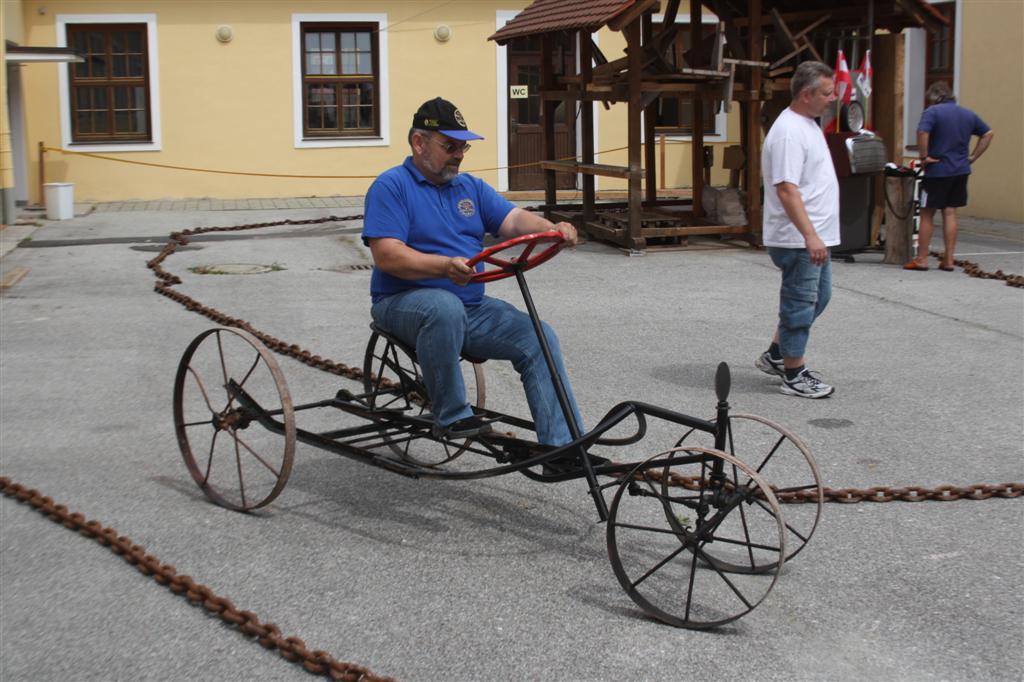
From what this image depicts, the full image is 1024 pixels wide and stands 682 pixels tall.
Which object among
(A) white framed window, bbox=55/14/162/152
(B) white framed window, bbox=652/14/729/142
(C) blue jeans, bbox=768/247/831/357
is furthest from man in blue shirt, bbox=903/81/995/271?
(A) white framed window, bbox=55/14/162/152

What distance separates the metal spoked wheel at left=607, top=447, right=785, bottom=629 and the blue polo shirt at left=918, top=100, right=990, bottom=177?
8723 millimetres

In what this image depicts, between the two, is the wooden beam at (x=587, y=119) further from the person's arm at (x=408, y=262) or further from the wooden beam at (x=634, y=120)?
the person's arm at (x=408, y=262)

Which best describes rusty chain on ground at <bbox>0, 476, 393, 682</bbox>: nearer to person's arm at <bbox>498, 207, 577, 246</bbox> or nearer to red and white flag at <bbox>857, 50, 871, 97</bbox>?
person's arm at <bbox>498, 207, 577, 246</bbox>

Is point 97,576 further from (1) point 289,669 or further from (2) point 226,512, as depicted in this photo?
(1) point 289,669

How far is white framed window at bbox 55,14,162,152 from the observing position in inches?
909

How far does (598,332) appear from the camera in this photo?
1004 centimetres

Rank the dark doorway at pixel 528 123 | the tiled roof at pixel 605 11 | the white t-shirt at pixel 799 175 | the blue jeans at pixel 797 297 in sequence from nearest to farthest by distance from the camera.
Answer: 1. the white t-shirt at pixel 799 175
2. the blue jeans at pixel 797 297
3. the tiled roof at pixel 605 11
4. the dark doorway at pixel 528 123

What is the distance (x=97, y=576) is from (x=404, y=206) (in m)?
1.88

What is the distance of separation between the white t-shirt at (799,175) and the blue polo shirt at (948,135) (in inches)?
232

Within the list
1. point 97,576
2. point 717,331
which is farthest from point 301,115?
point 97,576

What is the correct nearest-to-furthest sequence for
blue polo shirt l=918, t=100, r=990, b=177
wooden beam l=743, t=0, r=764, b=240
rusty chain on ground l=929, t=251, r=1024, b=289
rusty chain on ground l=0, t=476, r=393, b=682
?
rusty chain on ground l=0, t=476, r=393, b=682, rusty chain on ground l=929, t=251, r=1024, b=289, blue polo shirt l=918, t=100, r=990, b=177, wooden beam l=743, t=0, r=764, b=240

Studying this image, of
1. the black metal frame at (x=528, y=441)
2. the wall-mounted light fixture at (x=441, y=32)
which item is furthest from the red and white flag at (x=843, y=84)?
the wall-mounted light fixture at (x=441, y=32)

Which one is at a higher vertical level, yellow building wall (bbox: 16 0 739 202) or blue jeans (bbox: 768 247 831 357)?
yellow building wall (bbox: 16 0 739 202)

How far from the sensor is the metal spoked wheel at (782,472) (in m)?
4.70
